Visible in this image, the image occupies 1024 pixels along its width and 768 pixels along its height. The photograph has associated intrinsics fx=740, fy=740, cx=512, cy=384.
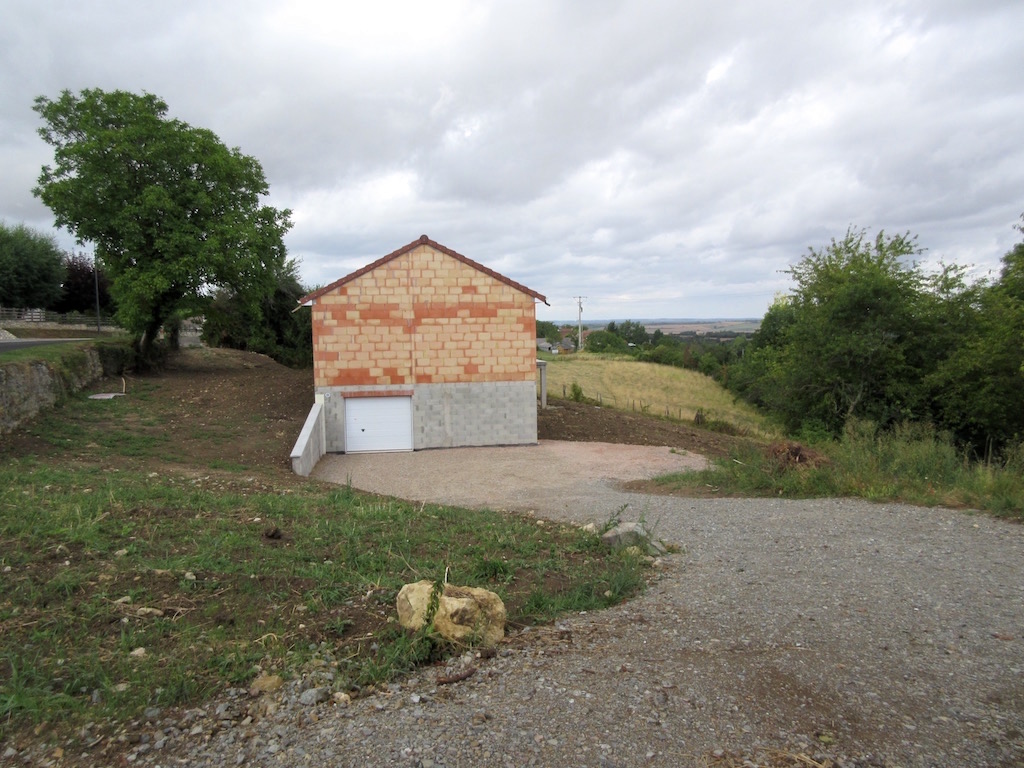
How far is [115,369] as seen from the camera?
2484cm

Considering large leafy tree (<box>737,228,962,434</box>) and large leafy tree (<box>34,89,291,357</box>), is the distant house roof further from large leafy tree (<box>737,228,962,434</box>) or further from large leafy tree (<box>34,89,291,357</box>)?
large leafy tree (<box>737,228,962,434</box>)

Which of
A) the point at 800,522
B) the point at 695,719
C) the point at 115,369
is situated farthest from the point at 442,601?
the point at 115,369

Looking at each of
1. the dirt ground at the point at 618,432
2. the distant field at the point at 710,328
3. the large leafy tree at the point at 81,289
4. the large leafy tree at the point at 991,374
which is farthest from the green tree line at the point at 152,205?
the distant field at the point at 710,328

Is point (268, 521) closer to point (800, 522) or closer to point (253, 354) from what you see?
point (800, 522)

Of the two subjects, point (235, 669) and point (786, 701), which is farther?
point (235, 669)

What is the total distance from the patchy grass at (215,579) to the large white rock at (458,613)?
0.17 m

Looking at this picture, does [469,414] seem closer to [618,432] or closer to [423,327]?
[423,327]

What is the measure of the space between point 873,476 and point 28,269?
2096 inches

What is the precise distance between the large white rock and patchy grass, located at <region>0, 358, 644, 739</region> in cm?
17

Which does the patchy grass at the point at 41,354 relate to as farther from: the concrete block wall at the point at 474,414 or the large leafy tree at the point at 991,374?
the large leafy tree at the point at 991,374

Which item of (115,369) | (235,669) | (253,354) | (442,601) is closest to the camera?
(235,669)

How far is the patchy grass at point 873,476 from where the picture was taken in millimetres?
9930

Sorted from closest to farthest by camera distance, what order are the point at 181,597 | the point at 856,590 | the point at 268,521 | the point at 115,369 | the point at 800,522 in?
the point at 181,597
the point at 856,590
the point at 268,521
the point at 800,522
the point at 115,369

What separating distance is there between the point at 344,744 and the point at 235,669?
108 centimetres
